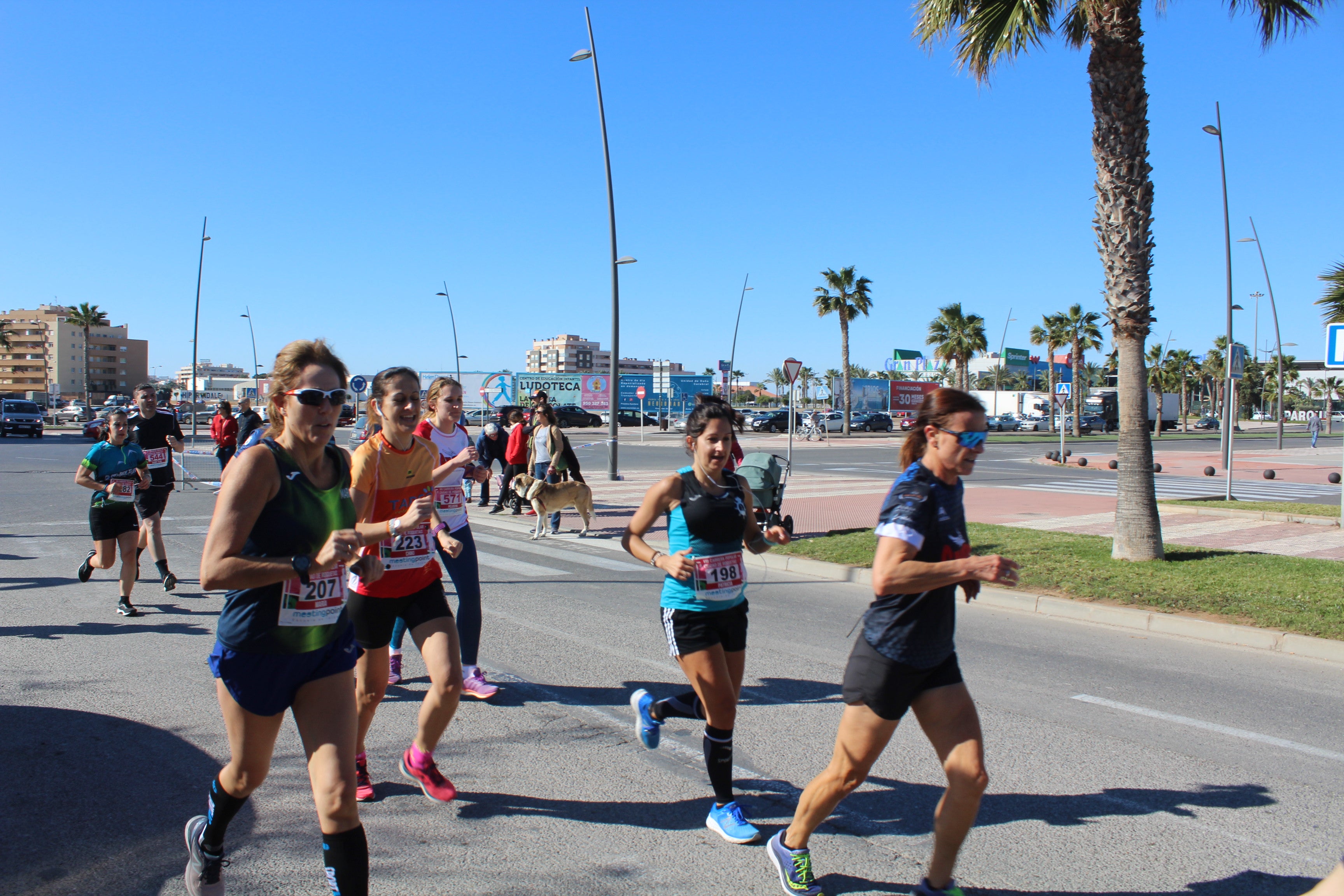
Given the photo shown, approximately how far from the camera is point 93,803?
3914mm

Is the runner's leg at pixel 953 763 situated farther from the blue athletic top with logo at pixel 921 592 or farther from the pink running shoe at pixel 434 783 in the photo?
the pink running shoe at pixel 434 783

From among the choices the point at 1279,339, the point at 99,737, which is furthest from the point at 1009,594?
the point at 1279,339

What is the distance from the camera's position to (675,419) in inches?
2835

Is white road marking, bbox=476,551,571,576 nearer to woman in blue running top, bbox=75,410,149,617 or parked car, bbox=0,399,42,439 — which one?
woman in blue running top, bbox=75,410,149,617

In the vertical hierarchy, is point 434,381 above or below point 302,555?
above

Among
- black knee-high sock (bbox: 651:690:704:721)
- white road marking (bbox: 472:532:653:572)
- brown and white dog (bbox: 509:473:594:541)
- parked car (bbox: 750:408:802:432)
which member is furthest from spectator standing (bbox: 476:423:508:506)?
parked car (bbox: 750:408:802:432)

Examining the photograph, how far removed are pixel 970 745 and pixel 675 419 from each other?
69.2 metres

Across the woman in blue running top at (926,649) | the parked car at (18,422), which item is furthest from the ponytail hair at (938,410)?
the parked car at (18,422)

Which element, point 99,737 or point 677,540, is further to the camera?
point 99,737

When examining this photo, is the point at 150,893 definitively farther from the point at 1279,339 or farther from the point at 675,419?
the point at 675,419

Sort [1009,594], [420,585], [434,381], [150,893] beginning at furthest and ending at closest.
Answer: [1009,594]
[434,381]
[420,585]
[150,893]

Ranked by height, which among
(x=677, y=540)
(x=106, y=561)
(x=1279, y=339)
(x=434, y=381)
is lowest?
(x=106, y=561)

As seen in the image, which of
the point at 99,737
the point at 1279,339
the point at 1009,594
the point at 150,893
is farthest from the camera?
the point at 1279,339

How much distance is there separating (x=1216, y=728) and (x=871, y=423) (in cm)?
5534
